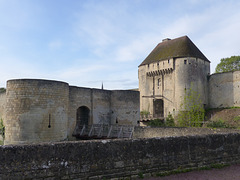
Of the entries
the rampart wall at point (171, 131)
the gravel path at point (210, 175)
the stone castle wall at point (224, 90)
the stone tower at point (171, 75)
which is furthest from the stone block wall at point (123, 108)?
the stone castle wall at point (224, 90)

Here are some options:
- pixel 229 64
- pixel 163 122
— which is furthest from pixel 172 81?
pixel 229 64

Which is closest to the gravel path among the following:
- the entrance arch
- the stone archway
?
the entrance arch

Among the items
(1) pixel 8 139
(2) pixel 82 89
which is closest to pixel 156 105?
(2) pixel 82 89

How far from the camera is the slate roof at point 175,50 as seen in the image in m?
29.1

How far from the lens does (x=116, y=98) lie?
1669 centimetres

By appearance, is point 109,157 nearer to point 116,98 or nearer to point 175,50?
point 116,98

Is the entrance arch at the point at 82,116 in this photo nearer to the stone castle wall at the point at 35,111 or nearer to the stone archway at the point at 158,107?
the stone castle wall at the point at 35,111

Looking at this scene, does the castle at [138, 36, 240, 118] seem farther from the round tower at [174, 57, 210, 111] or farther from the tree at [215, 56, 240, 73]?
the tree at [215, 56, 240, 73]

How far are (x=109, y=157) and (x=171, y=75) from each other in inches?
1042

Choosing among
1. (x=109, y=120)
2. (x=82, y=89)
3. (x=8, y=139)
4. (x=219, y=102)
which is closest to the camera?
(x=8, y=139)

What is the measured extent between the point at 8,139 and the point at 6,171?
8.34 m

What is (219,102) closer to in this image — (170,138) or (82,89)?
(82,89)

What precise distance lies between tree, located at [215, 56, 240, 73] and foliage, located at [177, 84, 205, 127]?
29.0 ft

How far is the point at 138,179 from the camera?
4762 mm
